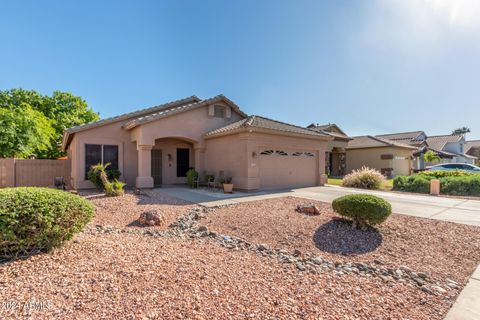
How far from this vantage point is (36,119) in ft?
63.8

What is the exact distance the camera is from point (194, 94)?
1691cm

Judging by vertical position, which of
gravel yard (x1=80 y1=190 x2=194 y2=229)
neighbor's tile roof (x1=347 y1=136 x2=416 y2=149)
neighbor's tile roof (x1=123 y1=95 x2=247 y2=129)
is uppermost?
neighbor's tile roof (x1=123 y1=95 x2=247 y2=129)

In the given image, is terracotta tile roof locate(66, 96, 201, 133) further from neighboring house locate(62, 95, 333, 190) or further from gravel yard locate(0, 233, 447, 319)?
gravel yard locate(0, 233, 447, 319)

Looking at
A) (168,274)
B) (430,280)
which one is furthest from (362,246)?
(168,274)

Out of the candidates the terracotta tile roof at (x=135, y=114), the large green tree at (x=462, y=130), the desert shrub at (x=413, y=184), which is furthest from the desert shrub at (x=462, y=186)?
the large green tree at (x=462, y=130)

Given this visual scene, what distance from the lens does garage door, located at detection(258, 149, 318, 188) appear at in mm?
13361

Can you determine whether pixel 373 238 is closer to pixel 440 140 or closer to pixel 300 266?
pixel 300 266

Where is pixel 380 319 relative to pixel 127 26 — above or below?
below

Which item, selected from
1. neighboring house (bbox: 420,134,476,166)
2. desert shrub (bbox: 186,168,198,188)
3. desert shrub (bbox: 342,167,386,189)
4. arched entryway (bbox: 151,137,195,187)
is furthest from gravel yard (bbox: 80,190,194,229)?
neighboring house (bbox: 420,134,476,166)

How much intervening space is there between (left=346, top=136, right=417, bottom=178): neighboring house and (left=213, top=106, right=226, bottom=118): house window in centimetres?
1686

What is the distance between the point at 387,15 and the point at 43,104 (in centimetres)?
3403

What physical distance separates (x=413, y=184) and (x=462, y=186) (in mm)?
2095

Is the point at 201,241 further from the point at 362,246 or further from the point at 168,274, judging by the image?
the point at 362,246

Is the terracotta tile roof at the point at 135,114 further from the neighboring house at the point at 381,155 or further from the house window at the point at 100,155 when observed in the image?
the neighboring house at the point at 381,155
